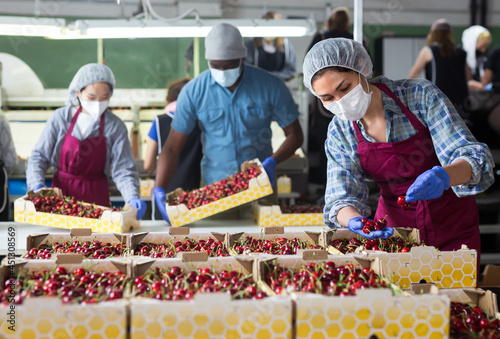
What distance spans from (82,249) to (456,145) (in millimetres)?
1676

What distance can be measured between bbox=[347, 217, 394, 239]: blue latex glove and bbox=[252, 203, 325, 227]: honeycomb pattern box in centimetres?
113

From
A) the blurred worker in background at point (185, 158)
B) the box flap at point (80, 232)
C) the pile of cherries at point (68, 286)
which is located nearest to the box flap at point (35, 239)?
the box flap at point (80, 232)

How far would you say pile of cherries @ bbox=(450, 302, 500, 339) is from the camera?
1.57 m

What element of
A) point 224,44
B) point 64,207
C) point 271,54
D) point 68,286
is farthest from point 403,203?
point 271,54

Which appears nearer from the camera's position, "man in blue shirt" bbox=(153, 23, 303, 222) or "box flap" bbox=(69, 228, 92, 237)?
"box flap" bbox=(69, 228, 92, 237)

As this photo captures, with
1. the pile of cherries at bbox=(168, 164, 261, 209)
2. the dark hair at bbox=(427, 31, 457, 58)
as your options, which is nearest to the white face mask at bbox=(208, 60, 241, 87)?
the pile of cherries at bbox=(168, 164, 261, 209)

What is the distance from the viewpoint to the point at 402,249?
2156mm

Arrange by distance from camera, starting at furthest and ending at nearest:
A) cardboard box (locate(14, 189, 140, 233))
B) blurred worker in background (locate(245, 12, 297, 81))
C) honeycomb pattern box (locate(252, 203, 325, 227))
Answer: blurred worker in background (locate(245, 12, 297, 81)) < honeycomb pattern box (locate(252, 203, 325, 227)) < cardboard box (locate(14, 189, 140, 233))

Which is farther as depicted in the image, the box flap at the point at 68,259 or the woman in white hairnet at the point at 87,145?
the woman in white hairnet at the point at 87,145

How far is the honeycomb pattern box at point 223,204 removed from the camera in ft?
11.0

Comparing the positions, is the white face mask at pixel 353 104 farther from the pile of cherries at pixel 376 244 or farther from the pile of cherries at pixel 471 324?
the pile of cherries at pixel 471 324

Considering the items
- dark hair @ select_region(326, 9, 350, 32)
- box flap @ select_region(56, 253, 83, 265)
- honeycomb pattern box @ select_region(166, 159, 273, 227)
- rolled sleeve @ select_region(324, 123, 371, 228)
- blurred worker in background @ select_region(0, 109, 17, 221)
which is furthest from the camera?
dark hair @ select_region(326, 9, 350, 32)

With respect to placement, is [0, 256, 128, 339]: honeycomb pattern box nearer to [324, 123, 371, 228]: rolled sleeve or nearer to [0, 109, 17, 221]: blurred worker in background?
[324, 123, 371, 228]: rolled sleeve

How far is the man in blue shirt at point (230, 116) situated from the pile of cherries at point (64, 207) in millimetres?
689
